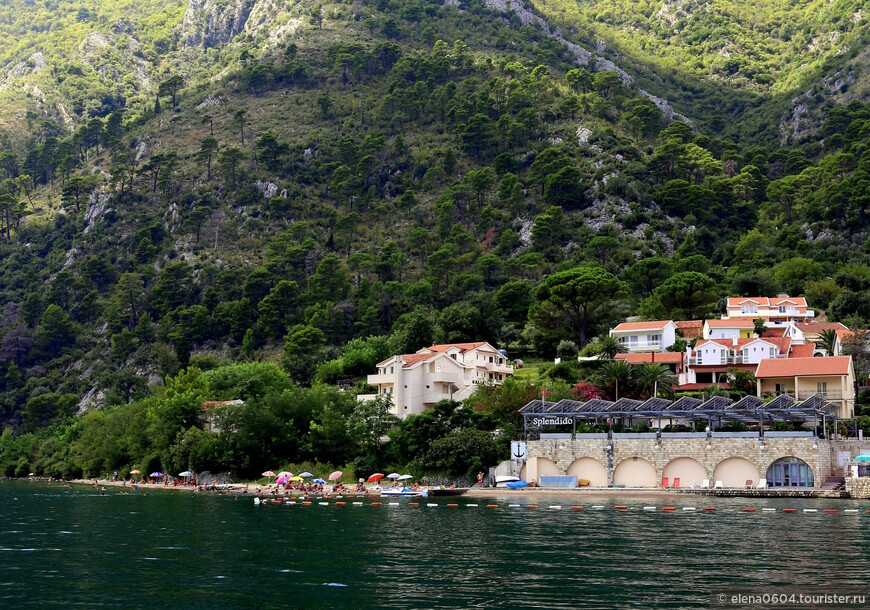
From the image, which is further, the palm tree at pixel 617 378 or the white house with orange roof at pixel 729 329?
the white house with orange roof at pixel 729 329

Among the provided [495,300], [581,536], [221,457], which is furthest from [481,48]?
[581,536]

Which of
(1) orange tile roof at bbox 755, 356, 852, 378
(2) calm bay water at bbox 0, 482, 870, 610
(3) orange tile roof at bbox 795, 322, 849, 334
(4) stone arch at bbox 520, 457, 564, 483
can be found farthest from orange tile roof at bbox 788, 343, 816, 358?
(2) calm bay water at bbox 0, 482, 870, 610

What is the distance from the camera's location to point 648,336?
90.9m

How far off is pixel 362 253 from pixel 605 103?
172 ft

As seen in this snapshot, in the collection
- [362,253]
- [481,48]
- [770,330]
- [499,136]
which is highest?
[481,48]

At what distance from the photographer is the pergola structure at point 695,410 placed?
203ft

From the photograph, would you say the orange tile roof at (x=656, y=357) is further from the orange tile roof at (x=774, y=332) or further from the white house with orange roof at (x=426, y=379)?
the white house with orange roof at (x=426, y=379)

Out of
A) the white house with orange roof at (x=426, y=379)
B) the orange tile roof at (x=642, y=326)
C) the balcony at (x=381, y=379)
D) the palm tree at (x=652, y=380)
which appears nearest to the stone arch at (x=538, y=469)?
the palm tree at (x=652, y=380)

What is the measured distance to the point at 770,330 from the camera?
90.6 m

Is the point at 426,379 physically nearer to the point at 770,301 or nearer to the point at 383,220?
the point at 770,301

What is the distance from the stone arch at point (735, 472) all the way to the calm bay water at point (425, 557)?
6.74 metres

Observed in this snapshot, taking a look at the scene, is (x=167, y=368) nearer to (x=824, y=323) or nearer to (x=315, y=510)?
(x=315, y=510)

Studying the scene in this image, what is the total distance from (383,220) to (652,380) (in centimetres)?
7815

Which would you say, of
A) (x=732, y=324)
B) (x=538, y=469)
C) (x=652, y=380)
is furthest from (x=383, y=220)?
(x=538, y=469)
